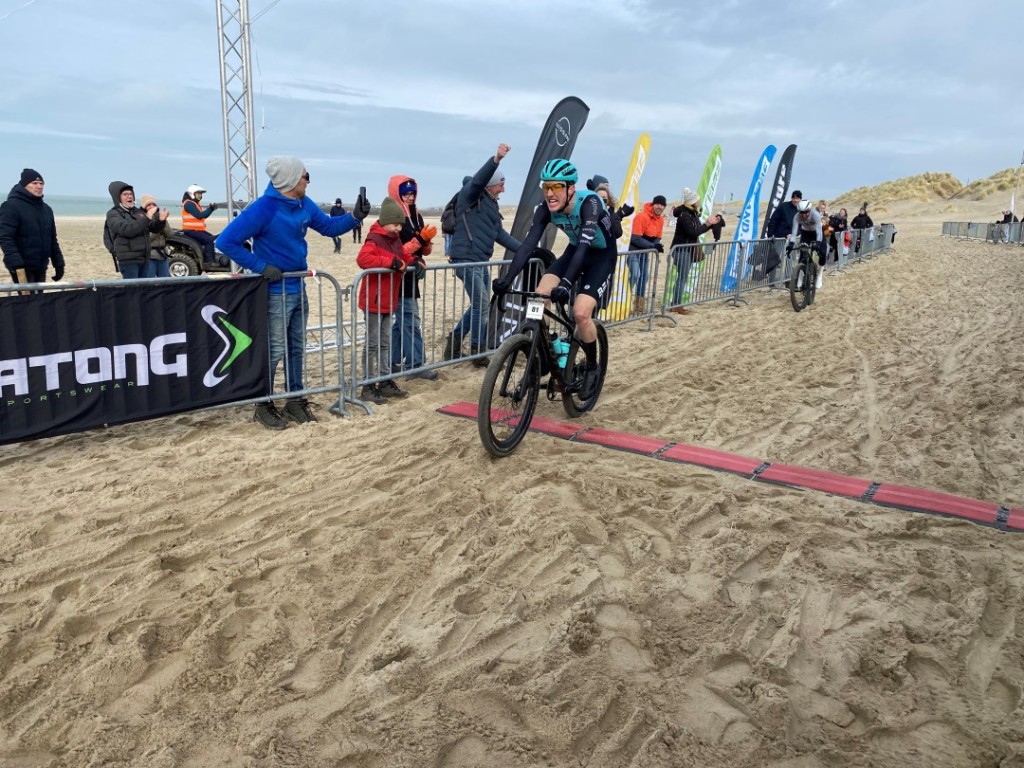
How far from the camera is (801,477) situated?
5.05 meters

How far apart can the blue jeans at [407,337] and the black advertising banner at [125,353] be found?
1421 mm

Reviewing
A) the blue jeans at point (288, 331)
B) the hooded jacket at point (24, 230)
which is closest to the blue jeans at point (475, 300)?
the blue jeans at point (288, 331)

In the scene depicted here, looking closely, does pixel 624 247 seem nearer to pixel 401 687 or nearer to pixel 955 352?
pixel 955 352

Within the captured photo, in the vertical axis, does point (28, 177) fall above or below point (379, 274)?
above

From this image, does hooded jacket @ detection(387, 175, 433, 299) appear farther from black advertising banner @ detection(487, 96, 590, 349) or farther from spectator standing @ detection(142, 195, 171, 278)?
spectator standing @ detection(142, 195, 171, 278)

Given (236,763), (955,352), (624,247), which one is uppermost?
(624,247)

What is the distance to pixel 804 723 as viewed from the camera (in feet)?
8.82

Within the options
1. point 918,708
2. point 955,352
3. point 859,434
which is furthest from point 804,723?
point 955,352

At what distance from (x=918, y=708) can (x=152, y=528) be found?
374 centimetres

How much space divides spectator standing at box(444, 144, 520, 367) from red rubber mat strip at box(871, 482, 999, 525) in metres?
4.32

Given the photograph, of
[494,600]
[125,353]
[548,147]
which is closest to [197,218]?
[548,147]

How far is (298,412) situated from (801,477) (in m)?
3.88

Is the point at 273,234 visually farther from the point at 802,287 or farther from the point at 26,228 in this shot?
the point at 802,287

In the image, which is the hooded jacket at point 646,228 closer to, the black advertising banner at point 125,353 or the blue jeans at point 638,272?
the blue jeans at point 638,272
